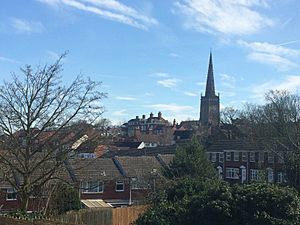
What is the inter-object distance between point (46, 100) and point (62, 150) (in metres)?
2.89

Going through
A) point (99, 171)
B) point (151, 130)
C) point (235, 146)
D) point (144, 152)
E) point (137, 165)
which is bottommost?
point (99, 171)

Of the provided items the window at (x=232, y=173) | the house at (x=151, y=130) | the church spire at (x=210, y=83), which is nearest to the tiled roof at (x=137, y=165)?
the window at (x=232, y=173)

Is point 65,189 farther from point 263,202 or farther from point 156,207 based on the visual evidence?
point 263,202

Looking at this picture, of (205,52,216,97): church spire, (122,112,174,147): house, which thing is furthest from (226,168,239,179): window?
(205,52,216,97): church spire

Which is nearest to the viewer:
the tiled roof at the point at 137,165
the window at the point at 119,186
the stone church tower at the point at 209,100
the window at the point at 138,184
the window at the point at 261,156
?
the window at the point at 138,184

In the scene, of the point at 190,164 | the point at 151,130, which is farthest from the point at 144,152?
the point at 151,130

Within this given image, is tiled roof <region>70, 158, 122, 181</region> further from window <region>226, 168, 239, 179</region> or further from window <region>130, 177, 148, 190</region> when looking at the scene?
window <region>226, 168, 239, 179</region>

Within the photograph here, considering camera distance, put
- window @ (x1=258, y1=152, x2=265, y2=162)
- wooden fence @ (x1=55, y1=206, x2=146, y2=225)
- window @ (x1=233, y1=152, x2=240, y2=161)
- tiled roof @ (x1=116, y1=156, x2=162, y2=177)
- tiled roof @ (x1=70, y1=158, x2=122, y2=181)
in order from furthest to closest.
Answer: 1. window @ (x1=233, y1=152, x2=240, y2=161)
2. window @ (x1=258, y1=152, x2=265, y2=162)
3. tiled roof @ (x1=116, y1=156, x2=162, y2=177)
4. tiled roof @ (x1=70, y1=158, x2=122, y2=181)
5. wooden fence @ (x1=55, y1=206, x2=146, y2=225)

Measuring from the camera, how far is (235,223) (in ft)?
51.7

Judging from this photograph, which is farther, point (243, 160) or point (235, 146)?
point (235, 146)

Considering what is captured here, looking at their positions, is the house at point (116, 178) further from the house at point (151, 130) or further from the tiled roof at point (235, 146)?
the house at point (151, 130)

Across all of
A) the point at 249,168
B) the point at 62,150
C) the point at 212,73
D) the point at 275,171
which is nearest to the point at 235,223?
the point at 62,150

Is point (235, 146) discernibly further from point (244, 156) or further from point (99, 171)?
point (99, 171)

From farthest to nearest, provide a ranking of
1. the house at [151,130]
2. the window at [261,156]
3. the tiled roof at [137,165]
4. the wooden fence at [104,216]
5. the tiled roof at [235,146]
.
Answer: the house at [151,130] → the tiled roof at [235,146] → the window at [261,156] → the tiled roof at [137,165] → the wooden fence at [104,216]
